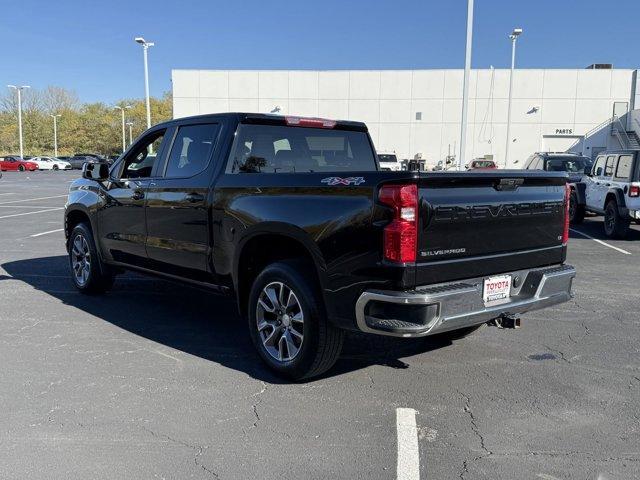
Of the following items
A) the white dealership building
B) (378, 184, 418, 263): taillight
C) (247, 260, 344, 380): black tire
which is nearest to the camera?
(378, 184, 418, 263): taillight

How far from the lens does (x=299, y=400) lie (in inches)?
158

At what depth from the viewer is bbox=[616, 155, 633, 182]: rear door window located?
12094mm

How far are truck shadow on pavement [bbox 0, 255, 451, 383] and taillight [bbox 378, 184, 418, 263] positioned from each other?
141 centimetres

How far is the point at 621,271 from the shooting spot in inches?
351

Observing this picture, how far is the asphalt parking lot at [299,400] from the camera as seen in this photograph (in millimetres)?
3203

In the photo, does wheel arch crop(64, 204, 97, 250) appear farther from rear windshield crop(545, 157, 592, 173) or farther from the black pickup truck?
rear windshield crop(545, 157, 592, 173)

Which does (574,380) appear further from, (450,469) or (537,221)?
(450,469)

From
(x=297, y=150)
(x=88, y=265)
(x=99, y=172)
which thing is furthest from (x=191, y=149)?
(x=88, y=265)

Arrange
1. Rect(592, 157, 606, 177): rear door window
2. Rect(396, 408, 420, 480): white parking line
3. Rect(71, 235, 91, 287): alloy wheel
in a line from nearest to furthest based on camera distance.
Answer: Rect(396, 408, 420, 480): white parking line → Rect(71, 235, 91, 287): alloy wheel → Rect(592, 157, 606, 177): rear door window

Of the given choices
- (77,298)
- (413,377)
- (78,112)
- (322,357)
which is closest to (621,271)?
(413,377)

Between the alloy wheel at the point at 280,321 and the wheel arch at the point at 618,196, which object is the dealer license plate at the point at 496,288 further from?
the wheel arch at the point at 618,196

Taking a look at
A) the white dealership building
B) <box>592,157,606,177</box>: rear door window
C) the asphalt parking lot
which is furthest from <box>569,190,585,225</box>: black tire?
the white dealership building

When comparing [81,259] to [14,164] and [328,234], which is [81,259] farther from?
[14,164]

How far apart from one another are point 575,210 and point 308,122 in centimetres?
1204
